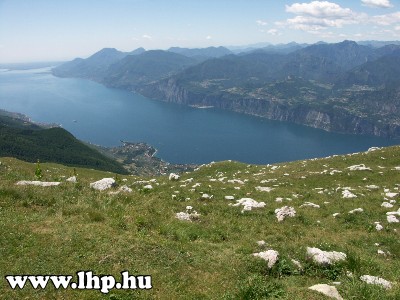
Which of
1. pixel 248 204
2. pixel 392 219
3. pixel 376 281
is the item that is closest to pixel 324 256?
pixel 376 281

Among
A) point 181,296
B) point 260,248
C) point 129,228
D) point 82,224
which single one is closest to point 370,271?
point 260,248

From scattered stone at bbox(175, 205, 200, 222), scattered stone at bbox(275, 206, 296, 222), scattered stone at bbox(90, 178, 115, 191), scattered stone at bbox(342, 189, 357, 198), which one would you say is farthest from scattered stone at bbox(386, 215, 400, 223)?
scattered stone at bbox(90, 178, 115, 191)

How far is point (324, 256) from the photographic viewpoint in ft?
49.3

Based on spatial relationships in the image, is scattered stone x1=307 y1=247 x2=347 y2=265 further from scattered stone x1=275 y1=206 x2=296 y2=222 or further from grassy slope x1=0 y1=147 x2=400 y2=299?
scattered stone x1=275 y1=206 x2=296 y2=222

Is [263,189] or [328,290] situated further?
[263,189]

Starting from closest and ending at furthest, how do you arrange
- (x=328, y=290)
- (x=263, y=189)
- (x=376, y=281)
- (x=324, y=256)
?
1. (x=328, y=290)
2. (x=376, y=281)
3. (x=324, y=256)
4. (x=263, y=189)

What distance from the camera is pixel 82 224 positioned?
16.2 metres

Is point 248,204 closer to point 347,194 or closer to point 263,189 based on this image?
point 263,189

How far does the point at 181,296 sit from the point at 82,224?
24.0 ft

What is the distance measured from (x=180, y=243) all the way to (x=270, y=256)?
450 cm

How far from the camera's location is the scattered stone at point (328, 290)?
1148cm

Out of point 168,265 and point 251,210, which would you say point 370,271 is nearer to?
point 168,265

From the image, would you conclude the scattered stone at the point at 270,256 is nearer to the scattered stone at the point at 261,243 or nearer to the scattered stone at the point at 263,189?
the scattered stone at the point at 261,243

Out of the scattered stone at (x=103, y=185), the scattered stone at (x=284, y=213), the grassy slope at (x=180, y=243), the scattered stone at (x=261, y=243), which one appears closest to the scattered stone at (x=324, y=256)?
the grassy slope at (x=180, y=243)
